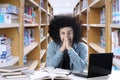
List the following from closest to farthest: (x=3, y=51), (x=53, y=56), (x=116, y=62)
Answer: (x=3, y=51), (x=116, y=62), (x=53, y=56)

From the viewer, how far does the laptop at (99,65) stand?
1578mm

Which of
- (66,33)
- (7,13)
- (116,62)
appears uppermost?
(7,13)

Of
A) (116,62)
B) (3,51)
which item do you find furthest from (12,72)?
(116,62)

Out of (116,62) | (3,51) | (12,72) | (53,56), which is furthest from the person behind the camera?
(53,56)

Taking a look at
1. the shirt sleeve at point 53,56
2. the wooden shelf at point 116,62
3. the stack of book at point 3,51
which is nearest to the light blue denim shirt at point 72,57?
the shirt sleeve at point 53,56

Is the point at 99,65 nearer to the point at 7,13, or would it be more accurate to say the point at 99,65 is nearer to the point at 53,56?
the point at 53,56

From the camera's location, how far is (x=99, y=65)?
1614 mm

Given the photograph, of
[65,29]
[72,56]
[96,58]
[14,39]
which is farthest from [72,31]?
[96,58]

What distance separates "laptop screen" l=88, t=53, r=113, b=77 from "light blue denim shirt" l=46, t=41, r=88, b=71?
627 millimetres

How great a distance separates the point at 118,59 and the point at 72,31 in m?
0.55

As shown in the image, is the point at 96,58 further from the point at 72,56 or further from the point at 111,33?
the point at 111,33

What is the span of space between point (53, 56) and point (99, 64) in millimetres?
861

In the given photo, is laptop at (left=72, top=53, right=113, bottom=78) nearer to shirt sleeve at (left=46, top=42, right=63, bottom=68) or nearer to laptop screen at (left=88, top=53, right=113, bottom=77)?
laptop screen at (left=88, top=53, right=113, bottom=77)

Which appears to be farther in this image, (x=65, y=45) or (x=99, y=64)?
(x=65, y=45)
